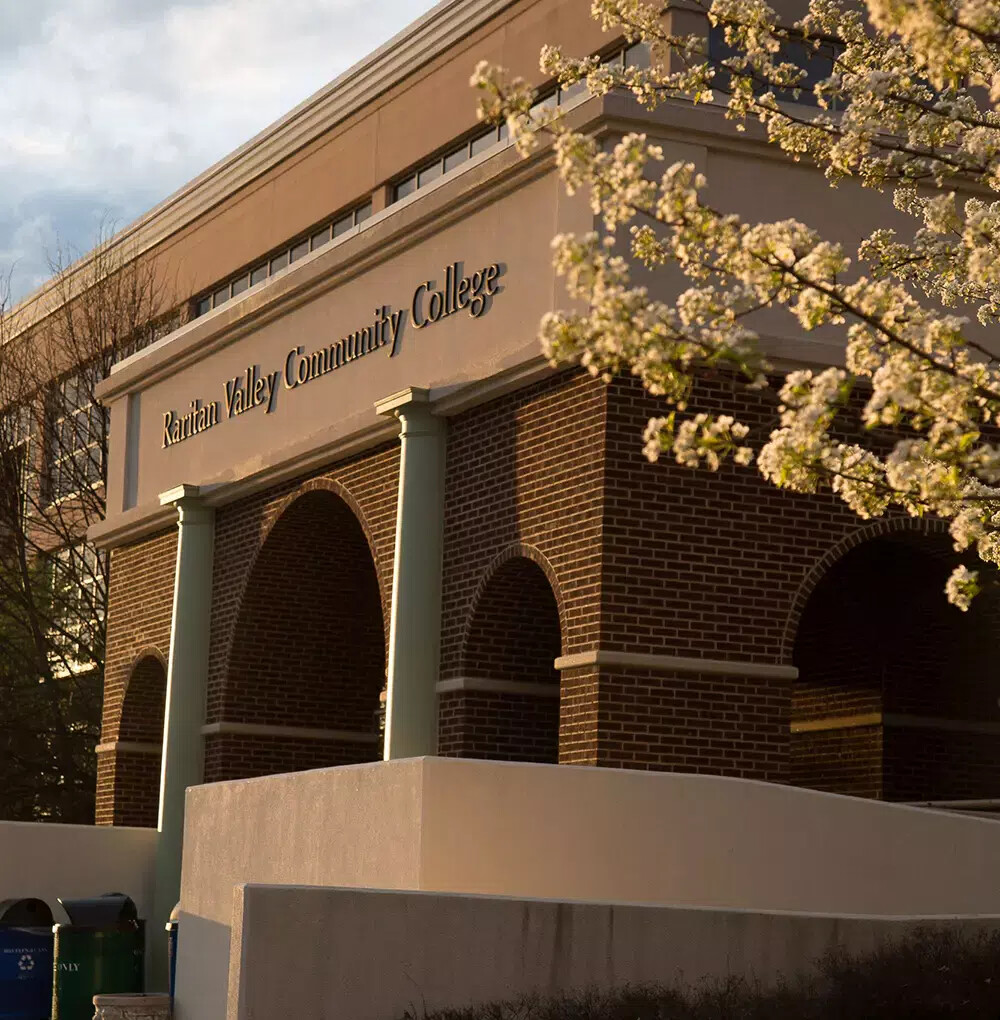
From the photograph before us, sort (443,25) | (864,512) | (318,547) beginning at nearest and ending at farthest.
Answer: (864,512)
(318,547)
(443,25)

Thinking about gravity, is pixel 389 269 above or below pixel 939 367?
above

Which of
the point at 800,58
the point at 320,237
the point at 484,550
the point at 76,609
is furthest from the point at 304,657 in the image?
the point at 76,609

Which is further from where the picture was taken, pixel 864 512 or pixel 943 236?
pixel 943 236

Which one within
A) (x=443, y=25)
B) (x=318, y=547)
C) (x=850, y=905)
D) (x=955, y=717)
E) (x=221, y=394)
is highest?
(x=443, y=25)

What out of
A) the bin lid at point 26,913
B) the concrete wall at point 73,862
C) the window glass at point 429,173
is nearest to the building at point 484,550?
the window glass at point 429,173

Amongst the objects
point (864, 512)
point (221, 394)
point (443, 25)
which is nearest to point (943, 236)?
point (864, 512)

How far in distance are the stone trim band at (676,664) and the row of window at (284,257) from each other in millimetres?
A: 13115

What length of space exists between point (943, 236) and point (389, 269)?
5.03 meters

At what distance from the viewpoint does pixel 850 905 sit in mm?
12344

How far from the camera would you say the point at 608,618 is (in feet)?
47.5

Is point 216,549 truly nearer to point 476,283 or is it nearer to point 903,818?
point 476,283

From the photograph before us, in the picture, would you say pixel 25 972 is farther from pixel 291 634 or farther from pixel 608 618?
pixel 608 618

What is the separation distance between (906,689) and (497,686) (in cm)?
444

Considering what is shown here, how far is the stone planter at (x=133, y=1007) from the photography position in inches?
601
